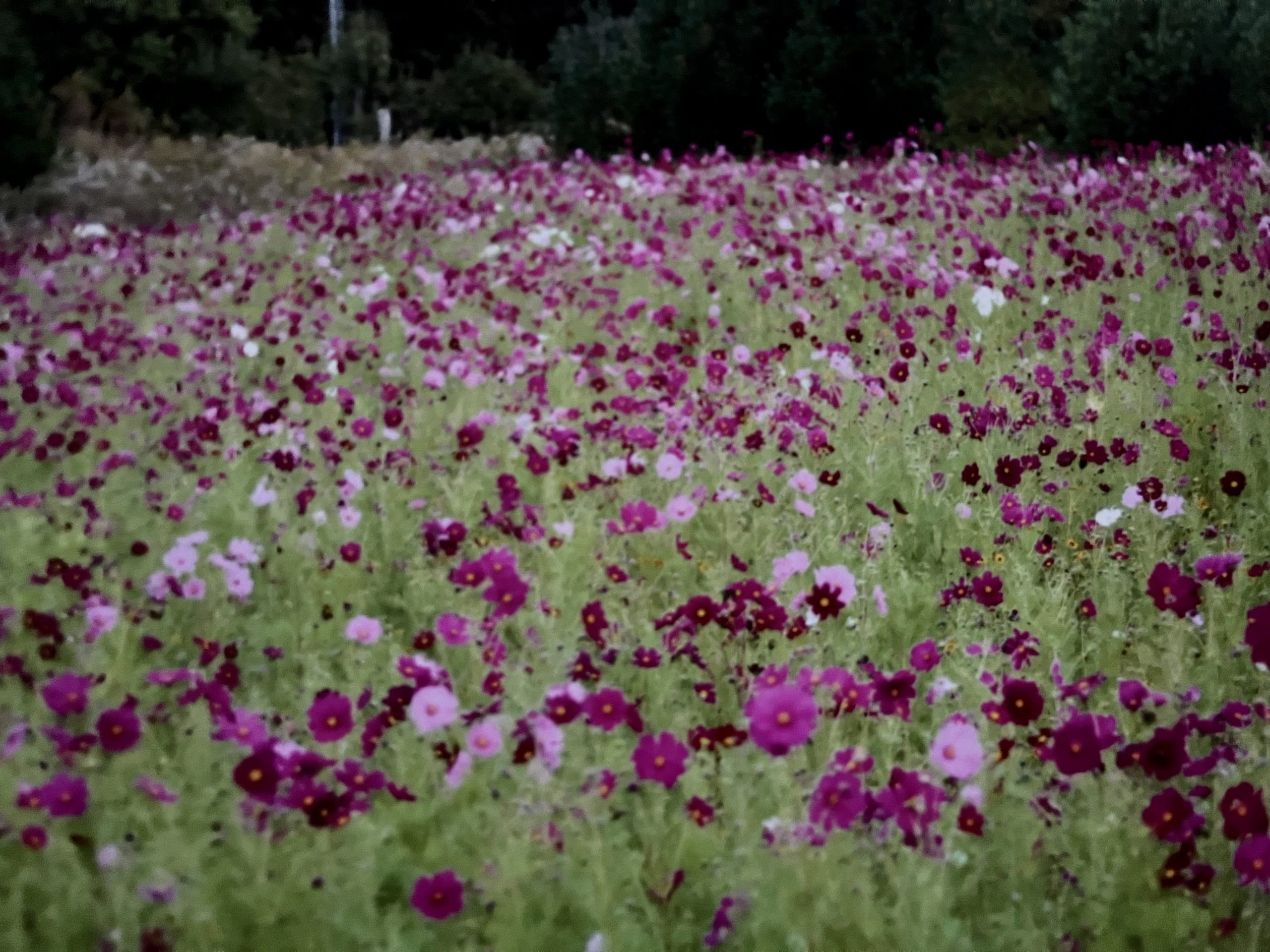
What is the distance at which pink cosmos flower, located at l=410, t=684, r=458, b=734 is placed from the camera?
73.8 inches

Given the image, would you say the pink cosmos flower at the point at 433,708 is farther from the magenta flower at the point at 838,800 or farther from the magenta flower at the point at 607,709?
the magenta flower at the point at 838,800

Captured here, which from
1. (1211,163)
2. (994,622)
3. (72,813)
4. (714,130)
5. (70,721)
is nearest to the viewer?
(72,813)

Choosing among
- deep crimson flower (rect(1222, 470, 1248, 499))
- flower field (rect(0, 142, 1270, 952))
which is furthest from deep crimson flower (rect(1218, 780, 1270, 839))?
deep crimson flower (rect(1222, 470, 1248, 499))

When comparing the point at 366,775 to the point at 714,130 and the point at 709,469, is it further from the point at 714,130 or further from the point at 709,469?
the point at 714,130

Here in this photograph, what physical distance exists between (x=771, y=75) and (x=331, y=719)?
12.7m

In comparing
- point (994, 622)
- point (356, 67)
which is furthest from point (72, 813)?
point (356, 67)

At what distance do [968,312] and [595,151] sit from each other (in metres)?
11.2

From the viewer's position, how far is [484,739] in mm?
1904

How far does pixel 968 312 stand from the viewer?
17.2 feet

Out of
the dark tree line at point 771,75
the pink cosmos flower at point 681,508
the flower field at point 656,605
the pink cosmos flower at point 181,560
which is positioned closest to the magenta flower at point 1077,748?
the flower field at point 656,605

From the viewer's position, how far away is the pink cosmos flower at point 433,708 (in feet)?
6.15

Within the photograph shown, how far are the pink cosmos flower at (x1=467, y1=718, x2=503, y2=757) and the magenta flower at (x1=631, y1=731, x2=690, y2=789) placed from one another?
254 mm

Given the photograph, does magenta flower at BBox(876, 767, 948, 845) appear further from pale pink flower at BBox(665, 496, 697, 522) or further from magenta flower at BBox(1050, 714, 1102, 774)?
pale pink flower at BBox(665, 496, 697, 522)

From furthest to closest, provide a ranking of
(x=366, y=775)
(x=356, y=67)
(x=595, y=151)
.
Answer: (x=356, y=67) < (x=595, y=151) < (x=366, y=775)
